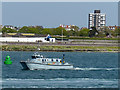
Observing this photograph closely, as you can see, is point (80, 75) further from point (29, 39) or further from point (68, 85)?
point (29, 39)

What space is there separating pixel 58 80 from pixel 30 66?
13690 millimetres

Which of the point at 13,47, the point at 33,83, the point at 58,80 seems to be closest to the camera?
the point at 33,83

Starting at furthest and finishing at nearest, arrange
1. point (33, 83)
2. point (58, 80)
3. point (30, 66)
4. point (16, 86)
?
1. point (30, 66)
2. point (58, 80)
3. point (33, 83)
4. point (16, 86)

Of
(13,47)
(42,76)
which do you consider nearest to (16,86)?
(42,76)

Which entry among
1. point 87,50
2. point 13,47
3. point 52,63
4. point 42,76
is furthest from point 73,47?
point 42,76

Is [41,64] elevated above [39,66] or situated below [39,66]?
above

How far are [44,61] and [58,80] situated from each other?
557 inches

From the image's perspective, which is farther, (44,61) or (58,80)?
(44,61)

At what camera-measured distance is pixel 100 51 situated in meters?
136

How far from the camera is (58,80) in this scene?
5197cm

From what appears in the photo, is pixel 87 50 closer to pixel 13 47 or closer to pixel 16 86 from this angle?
pixel 13 47

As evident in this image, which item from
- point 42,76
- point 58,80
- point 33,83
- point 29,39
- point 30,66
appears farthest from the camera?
point 29,39

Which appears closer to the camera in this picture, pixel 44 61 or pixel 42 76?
pixel 42 76

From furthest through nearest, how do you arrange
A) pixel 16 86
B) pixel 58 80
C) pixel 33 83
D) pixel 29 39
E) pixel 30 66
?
pixel 29 39 → pixel 30 66 → pixel 58 80 → pixel 33 83 → pixel 16 86
